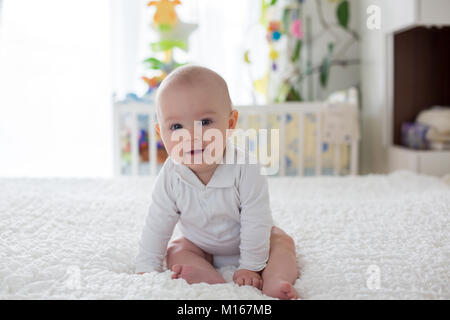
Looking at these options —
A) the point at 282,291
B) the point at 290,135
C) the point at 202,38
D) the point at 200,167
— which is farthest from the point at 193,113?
the point at 202,38

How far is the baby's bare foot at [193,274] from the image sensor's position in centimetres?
90

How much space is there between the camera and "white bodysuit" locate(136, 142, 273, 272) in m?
0.97

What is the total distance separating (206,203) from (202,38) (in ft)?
7.46

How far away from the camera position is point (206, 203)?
1006 millimetres

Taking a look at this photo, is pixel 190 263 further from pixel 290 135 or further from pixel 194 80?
pixel 290 135

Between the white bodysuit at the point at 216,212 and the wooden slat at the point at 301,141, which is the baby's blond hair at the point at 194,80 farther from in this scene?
the wooden slat at the point at 301,141

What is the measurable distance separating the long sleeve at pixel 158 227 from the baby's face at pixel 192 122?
0.09 meters

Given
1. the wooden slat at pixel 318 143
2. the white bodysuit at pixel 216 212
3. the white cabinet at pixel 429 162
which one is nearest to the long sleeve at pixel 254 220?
the white bodysuit at pixel 216 212

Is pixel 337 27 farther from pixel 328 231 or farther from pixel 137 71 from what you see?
pixel 328 231

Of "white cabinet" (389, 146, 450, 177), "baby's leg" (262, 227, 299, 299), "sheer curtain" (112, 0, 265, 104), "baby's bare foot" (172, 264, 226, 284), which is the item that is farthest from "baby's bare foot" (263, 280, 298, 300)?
"sheer curtain" (112, 0, 265, 104)

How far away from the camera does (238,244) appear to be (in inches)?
41.1
